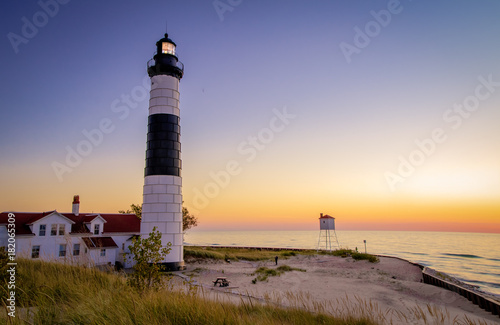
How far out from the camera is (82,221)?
88.9 feet

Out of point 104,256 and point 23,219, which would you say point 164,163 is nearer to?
point 104,256

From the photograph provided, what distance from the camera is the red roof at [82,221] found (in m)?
23.4

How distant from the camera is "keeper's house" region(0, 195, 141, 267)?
22986 mm

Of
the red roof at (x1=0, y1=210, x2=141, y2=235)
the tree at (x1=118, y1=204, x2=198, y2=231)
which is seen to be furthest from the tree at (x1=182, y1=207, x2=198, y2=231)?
the red roof at (x1=0, y1=210, x2=141, y2=235)

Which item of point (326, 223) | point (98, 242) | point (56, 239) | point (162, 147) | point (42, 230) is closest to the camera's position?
point (162, 147)

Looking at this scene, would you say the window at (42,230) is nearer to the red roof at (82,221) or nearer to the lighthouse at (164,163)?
the red roof at (82,221)

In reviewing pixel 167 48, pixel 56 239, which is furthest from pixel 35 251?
pixel 167 48

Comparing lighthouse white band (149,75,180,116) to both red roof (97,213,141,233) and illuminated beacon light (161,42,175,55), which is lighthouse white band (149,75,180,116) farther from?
red roof (97,213,141,233)

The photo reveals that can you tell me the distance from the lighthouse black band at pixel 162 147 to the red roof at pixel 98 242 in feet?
24.1

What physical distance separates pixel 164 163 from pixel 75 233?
10.1m

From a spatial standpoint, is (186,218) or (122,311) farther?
(186,218)

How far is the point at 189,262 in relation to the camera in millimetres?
30984

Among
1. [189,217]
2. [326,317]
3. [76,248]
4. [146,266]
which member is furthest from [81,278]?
[189,217]

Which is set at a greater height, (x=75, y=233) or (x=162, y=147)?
(x=162, y=147)
